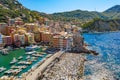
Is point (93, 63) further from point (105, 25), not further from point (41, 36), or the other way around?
point (105, 25)

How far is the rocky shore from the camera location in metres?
34.1

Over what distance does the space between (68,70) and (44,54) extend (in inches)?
680

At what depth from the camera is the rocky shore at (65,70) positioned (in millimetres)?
34125

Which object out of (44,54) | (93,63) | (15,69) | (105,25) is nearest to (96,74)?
(93,63)

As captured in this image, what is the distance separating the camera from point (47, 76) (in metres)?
34.4

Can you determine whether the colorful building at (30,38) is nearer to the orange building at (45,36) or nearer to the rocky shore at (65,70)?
the orange building at (45,36)

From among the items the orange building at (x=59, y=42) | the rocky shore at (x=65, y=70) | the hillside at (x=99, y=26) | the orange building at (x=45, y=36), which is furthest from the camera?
the hillside at (x=99, y=26)

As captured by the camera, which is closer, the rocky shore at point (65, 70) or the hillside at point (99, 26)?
the rocky shore at point (65, 70)

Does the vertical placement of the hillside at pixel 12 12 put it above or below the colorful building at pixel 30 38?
above

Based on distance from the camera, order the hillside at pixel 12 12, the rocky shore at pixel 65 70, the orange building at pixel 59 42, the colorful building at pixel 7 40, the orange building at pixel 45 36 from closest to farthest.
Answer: the rocky shore at pixel 65 70 < the orange building at pixel 59 42 < the colorful building at pixel 7 40 < the orange building at pixel 45 36 < the hillside at pixel 12 12

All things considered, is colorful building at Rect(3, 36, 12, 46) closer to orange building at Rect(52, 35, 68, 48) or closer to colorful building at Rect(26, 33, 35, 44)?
colorful building at Rect(26, 33, 35, 44)

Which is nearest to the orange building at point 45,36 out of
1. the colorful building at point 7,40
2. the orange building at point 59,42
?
the colorful building at point 7,40

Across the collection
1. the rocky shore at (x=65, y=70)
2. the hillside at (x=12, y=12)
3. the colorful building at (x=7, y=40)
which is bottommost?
the rocky shore at (x=65, y=70)

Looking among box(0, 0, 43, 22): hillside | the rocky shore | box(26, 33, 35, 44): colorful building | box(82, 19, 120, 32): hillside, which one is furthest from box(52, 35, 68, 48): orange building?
box(82, 19, 120, 32): hillside
